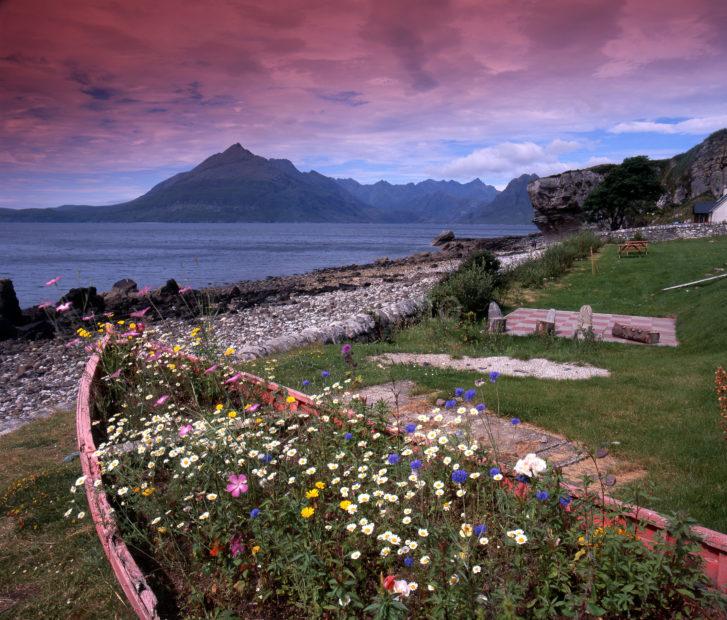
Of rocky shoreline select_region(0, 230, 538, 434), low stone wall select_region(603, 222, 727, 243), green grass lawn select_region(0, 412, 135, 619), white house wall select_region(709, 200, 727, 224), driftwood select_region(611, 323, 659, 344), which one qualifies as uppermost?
white house wall select_region(709, 200, 727, 224)

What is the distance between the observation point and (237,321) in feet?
68.5

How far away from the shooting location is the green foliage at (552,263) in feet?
62.3

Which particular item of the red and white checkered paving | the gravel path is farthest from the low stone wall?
the gravel path

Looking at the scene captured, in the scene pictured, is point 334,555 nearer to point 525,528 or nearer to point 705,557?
point 525,528

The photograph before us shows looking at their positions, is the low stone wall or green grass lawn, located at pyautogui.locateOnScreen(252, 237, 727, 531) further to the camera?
the low stone wall

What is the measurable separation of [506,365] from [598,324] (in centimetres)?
471

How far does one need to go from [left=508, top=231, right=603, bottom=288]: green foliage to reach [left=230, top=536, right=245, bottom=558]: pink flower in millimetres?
16369

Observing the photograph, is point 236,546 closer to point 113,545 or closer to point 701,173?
point 113,545

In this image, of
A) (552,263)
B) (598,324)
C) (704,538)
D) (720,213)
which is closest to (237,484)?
(704,538)

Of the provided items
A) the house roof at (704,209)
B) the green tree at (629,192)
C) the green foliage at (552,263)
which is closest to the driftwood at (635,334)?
the green foliage at (552,263)

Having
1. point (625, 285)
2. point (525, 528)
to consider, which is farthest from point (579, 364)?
point (625, 285)

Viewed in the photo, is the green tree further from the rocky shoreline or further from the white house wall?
the rocky shoreline

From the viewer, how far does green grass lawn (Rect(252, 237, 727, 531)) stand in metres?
4.45

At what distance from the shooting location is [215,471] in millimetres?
3582
